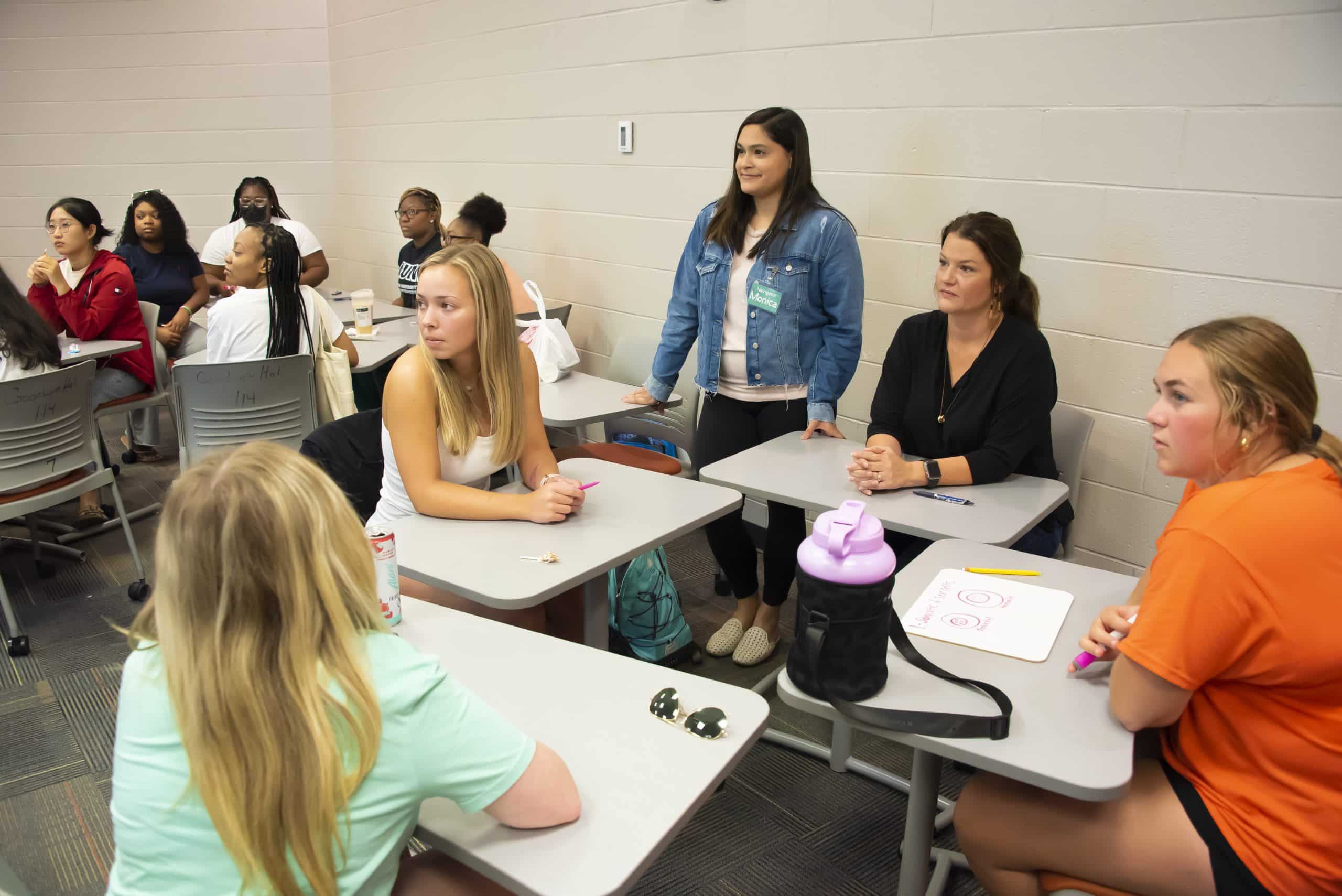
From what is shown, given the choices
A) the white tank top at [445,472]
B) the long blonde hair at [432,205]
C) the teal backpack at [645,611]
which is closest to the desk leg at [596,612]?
the white tank top at [445,472]

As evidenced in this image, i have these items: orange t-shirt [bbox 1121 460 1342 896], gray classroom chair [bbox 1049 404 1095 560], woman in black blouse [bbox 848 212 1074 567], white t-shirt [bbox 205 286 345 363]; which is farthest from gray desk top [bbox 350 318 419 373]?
orange t-shirt [bbox 1121 460 1342 896]

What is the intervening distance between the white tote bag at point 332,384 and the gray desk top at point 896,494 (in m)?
1.56

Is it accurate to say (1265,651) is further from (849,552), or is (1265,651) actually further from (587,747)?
(587,747)

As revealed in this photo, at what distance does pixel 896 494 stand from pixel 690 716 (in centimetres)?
107

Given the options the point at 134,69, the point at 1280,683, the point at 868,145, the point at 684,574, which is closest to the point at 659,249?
the point at 868,145

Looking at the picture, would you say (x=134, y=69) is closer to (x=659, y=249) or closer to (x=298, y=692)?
(x=659, y=249)

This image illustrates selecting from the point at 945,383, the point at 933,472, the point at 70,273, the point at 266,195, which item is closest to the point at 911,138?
the point at 945,383

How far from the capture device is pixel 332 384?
325cm

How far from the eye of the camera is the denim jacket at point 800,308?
8.71ft

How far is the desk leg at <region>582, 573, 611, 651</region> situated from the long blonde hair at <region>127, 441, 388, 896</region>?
101 cm

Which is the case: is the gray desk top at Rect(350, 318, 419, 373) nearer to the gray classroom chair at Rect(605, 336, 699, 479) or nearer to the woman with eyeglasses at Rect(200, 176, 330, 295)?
the gray classroom chair at Rect(605, 336, 699, 479)

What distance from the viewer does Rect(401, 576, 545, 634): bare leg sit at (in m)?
2.00

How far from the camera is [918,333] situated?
2.47 metres

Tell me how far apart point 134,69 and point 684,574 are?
524 centimetres
